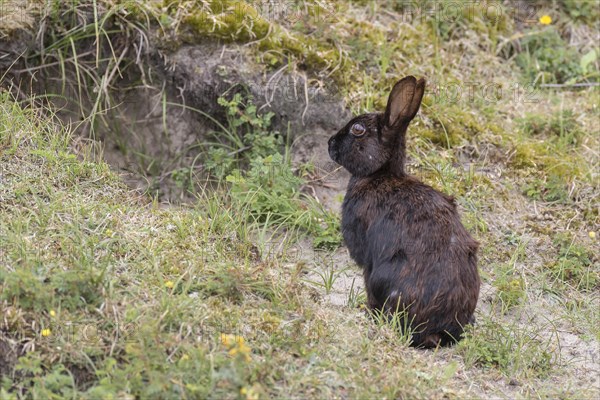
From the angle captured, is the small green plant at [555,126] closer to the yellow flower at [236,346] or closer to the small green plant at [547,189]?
the small green plant at [547,189]

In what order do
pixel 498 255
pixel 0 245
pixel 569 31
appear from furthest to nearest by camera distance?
pixel 569 31 → pixel 498 255 → pixel 0 245

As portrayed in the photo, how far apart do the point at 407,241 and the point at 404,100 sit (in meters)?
0.82

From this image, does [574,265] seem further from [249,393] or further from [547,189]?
[249,393]

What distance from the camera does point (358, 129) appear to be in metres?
5.23

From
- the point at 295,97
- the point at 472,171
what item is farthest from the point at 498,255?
the point at 295,97

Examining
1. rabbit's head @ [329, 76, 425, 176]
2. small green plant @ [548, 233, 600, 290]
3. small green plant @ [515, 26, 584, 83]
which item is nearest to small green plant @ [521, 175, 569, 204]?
small green plant @ [548, 233, 600, 290]

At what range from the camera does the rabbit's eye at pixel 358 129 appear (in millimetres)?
Result: 5223

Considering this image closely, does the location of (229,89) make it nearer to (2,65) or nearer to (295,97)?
(295,97)

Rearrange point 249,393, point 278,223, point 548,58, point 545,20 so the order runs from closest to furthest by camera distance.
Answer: point 249,393 → point 278,223 → point 548,58 → point 545,20

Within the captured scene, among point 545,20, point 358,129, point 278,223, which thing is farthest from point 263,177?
point 545,20

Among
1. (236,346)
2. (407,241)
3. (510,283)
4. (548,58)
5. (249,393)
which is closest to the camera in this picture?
(249,393)

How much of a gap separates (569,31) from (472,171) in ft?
7.26

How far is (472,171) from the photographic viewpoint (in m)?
6.12

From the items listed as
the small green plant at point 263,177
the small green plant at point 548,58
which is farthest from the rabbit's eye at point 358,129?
the small green plant at point 548,58
